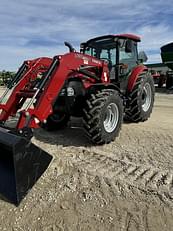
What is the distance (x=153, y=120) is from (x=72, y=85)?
3.25 meters

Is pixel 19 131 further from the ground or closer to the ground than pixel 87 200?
further from the ground

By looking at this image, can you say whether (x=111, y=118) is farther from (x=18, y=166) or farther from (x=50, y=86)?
(x=18, y=166)

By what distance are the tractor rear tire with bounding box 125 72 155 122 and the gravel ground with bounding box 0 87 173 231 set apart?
1.52 metres

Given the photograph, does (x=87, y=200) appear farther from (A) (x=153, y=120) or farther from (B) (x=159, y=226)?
(A) (x=153, y=120)

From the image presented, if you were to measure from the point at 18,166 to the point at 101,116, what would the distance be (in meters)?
2.09

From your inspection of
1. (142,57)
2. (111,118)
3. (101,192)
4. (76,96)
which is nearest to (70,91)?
(76,96)

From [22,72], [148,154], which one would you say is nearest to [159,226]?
[148,154]

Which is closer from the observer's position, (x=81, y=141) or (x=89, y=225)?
(x=89, y=225)

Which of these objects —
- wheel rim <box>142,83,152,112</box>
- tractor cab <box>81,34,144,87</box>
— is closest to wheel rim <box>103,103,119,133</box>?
tractor cab <box>81,34,144,87</box>

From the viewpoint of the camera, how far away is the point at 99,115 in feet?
15.7

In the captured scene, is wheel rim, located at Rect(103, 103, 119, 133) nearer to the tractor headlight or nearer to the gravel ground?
the gravel ground

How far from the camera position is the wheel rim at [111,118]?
523cm

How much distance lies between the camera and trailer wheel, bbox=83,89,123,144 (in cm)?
478

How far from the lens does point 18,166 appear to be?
311 cm
